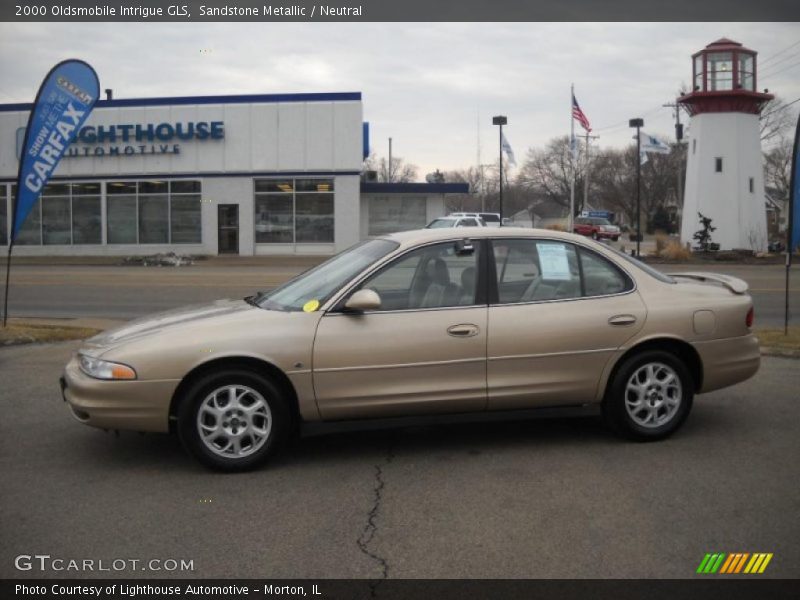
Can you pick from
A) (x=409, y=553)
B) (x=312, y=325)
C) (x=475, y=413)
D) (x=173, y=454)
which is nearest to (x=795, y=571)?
(x=409, y=553)

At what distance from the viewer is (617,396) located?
20.0ft

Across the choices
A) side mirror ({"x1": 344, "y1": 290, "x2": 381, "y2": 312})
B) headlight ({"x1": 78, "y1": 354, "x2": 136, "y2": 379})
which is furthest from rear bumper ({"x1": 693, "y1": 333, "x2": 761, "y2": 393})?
headlight ({"x1": 78, "y1": 354, "x2": 136, "y2": 379})

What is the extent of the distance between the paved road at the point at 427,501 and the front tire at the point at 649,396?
0.17m

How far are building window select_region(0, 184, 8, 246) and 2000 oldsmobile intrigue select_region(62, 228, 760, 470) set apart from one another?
124ft

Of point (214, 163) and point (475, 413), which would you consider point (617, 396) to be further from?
point (214, 163)

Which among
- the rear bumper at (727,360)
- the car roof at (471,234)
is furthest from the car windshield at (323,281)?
the rear bumper at (727,360)

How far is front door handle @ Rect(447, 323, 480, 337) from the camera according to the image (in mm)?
5844

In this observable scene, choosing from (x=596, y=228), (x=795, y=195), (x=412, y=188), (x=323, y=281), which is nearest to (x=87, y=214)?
(x=412, y=188)

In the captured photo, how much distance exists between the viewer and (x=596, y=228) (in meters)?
59.0

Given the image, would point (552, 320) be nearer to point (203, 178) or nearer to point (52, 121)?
point (52, 121)

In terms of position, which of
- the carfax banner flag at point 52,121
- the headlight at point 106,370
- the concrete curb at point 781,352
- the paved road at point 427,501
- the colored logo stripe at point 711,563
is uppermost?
the carfax banner flag at point 52,121

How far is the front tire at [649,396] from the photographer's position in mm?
6117

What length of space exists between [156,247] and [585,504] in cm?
3660

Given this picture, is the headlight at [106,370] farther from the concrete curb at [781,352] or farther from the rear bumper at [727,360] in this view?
the concrete curb at [781,352]
